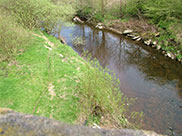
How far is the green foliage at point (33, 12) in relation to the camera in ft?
68.3

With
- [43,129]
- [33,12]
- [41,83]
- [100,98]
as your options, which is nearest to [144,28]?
[33,12]

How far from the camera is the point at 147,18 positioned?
32844 millimetres

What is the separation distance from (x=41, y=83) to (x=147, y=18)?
92.1 feet

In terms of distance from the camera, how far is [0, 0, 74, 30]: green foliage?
20.8 metres

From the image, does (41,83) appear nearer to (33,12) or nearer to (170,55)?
(33,12)

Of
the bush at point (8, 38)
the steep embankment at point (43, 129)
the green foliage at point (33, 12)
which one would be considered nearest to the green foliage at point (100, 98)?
the steep embankment at point (43, 129)

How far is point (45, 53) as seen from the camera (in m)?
18.9

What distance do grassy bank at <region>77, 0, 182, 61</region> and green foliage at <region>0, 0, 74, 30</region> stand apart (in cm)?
1438

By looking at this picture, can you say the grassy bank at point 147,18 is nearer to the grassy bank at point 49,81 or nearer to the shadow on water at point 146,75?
the shadow on water at point 146,75

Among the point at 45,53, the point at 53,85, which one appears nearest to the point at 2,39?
the point at 45,53

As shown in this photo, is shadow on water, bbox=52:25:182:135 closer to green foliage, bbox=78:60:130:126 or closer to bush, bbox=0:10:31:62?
green foliage, bbox=78:60:130:126

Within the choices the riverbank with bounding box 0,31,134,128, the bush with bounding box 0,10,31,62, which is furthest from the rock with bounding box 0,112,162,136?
the bush with bounding box 0,10,31,62

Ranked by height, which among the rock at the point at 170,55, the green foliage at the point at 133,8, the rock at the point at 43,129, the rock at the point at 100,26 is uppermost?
the green foliage at the point at 133,8

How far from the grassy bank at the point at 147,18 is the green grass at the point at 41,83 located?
1544 cm
